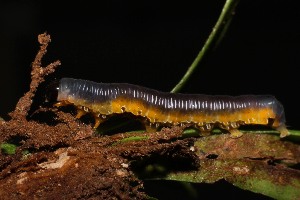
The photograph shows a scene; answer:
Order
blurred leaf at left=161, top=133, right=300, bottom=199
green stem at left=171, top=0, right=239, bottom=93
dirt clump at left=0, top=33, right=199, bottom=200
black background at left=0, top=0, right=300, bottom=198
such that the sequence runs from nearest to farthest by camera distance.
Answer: dirt clump at left=0, top=33, right=199, bottom=200 → blurred leaf at left=161, top=133, right=300, bottom=199 → green stem at left=171, top=0, right=239, bottom=93 → black background at left=0, top=0, right=300, bottom=198

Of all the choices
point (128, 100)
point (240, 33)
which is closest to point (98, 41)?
point (240, 33)

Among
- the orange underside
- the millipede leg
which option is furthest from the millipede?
the millipede leg

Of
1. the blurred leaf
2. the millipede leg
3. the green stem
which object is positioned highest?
the green stem

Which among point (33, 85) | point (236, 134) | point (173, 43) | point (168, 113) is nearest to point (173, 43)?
point (173, 43)

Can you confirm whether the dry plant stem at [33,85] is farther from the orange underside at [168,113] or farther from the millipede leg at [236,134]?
the millipede leg at [236,134]

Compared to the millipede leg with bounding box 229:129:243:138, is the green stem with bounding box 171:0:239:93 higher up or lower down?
higher up

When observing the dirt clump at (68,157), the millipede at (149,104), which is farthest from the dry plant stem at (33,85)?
the millipede at (149,104)

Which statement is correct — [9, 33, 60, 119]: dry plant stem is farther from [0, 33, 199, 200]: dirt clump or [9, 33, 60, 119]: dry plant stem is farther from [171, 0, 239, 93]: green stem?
[171, 0, 239, 93]: green stem
